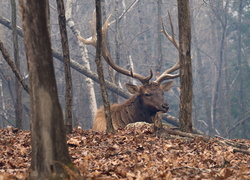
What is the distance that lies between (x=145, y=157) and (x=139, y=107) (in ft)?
24.9

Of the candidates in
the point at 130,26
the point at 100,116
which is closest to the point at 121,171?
the point at 100,116

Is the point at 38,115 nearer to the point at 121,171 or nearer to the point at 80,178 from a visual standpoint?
the point at 80,178

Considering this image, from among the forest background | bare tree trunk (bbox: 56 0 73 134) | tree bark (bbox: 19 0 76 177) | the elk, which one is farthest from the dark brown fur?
the forest background

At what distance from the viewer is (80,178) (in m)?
4.42

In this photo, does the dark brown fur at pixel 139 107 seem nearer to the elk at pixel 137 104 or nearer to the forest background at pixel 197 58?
the elk at pixel 137 104

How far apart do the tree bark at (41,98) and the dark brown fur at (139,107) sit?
8.82 metres

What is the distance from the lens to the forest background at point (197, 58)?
33.5 metres

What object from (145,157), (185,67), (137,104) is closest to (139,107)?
(137,104)

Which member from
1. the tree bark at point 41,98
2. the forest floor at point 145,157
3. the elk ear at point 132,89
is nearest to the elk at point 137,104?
the elk ear at point 132,89

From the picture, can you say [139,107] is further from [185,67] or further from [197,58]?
[197,58]

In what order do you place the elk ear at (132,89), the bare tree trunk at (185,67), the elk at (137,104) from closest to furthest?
the bare tree trunk at (185,67) → the elk at (137,104) → the elk ear at (132,89)

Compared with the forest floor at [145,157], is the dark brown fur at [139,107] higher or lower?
higher

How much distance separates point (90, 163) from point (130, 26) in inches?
1540

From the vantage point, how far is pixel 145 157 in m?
6.67
